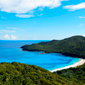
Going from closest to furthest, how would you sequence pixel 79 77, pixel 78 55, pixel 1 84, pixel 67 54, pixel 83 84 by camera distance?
pixel 1 84
pixel 83 84
pixel 79 77
pixel 78 55
pixel 67 54

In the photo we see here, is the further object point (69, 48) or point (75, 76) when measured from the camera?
point (69, 48)

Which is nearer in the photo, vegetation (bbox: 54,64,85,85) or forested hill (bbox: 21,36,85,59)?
vegetation (bbox: 54,64,85,85)

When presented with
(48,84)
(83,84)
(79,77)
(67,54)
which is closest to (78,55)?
(67,54)

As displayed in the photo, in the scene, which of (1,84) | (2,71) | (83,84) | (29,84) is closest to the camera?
(1,84)

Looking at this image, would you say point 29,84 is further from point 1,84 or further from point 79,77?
point 79,77

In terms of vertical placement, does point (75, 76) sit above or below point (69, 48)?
above

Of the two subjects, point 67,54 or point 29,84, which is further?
point 67,54

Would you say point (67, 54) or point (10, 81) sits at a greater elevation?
point (10, 81)

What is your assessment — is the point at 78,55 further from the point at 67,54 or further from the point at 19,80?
the point at 19,80

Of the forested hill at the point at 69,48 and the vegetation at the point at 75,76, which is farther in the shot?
the forested hill at the point at 69,48

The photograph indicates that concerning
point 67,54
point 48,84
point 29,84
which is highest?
point 29,84
